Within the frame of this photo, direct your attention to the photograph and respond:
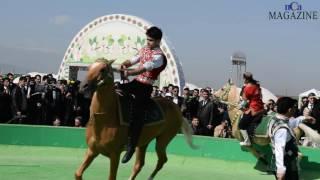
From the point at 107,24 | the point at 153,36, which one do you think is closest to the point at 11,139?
the point at 153,36

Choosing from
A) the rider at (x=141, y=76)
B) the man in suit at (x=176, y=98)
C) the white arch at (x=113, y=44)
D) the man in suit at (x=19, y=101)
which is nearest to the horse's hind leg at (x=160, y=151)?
the rider at (x=141, y=76)

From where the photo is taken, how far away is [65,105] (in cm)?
1448

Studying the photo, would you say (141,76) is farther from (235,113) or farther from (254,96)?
(235,113)

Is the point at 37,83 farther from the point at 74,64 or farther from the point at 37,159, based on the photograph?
the point at 74,64

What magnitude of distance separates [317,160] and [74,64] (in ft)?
64.0

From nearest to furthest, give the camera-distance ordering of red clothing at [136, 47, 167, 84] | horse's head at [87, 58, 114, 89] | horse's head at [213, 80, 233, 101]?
horse's head at [87, 58, 114, 89] → red clothing at [136, 47, 167, 84] → horse's head at [213, 80, 233, 101]

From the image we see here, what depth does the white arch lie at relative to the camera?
81.6ft

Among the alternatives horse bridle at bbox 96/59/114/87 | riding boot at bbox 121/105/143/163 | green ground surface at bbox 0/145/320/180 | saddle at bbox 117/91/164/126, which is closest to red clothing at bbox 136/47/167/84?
saddle at bbox 117/91/164/126

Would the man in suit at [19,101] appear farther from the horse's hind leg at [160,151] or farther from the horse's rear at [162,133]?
the horse's hind leg at [160,151]

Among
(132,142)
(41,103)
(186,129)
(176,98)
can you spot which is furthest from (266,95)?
(132,142)

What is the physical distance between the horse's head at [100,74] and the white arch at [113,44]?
17668 mm

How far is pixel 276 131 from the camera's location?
522 centimetres

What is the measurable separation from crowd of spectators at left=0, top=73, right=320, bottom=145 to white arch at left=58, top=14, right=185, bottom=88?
10.1 metres

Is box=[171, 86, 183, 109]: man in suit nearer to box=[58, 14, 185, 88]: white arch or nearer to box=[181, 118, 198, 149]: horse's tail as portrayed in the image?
box=[181, 118, 198, 149]: horse's tail
